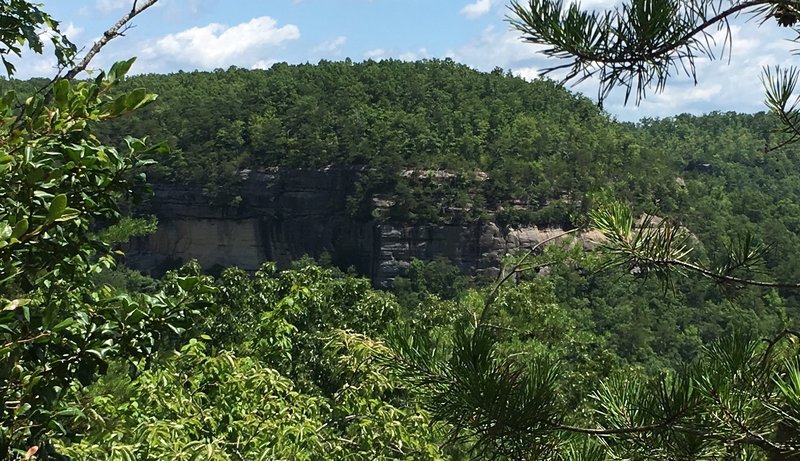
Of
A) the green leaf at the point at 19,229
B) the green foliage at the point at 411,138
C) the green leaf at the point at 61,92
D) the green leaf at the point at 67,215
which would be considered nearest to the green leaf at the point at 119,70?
the green leaf at the point at 61,92

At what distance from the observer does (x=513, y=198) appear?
41.5 m

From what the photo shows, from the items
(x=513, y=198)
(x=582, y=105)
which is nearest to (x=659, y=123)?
(x=582, y=105)

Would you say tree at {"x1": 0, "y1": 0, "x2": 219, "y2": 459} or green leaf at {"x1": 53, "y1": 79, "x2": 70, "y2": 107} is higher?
green leaf at {"x1": 53, "y1": 79, "x2": 70, "y2": 107}

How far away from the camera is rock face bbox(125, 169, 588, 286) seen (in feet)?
148

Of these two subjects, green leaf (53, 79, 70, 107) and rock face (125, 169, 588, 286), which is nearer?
green leaf (53, 79, 70, 107)

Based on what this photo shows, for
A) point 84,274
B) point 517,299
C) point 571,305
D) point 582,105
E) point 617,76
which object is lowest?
point 571,305

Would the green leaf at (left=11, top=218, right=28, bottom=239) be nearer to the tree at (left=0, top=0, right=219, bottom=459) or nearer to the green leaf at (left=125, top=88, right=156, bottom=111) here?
the tree at (left=0, top=0, right=219, bottom=459)

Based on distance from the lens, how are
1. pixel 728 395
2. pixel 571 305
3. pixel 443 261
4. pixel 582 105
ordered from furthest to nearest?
pixel 582 105 → pixel 443 261 → pixel 571 305 → pixel 728 395

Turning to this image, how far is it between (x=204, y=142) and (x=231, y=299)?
4099 cm

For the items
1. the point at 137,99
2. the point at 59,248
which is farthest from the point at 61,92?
the point at 59,248

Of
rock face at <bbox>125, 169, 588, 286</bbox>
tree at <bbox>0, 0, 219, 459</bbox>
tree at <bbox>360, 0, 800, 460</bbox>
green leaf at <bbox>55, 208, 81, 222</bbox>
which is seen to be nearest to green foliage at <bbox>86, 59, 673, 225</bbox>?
rock face at <bbox>125, 169, 588, 286</bbox>

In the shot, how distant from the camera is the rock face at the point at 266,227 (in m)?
45.1

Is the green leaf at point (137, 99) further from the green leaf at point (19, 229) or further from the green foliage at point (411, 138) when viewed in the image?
the green foliage at point (411, 138)

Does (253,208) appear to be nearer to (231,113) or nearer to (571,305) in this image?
(231,113)
